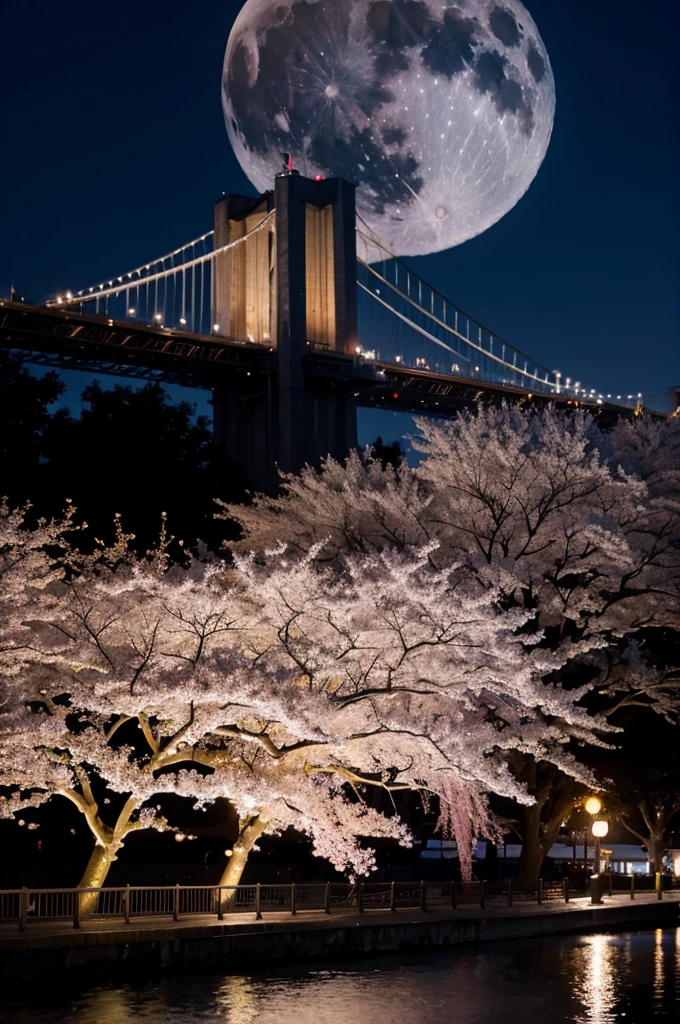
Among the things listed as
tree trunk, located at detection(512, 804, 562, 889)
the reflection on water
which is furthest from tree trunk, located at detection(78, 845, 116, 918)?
tree trunk, located at detection(512, 804, 562, 889)

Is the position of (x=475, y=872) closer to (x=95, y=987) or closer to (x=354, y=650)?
(x=354, y=650)

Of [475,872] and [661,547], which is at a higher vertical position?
[661,547]

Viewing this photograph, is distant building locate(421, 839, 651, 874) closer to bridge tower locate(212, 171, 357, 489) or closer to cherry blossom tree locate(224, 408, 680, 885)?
cherry blossom tree locate(224, 408, 680, 885)

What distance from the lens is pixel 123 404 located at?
40500mm

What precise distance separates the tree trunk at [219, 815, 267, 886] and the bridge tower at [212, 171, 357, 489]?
45.4 meters

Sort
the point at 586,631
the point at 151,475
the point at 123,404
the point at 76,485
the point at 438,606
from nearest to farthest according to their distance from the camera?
the point at 438,606, the point at 586,631, the point at 76,485, the point at 151,475, the point at 123,404

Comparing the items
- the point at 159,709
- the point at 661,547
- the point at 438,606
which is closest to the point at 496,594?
the point at 438,606

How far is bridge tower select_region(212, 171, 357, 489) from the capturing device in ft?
235

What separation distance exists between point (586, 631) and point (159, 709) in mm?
10562

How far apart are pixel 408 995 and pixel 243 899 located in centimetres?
639

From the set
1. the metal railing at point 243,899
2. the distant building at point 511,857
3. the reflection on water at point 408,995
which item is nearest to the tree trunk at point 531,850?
the metal railing at point 243,899

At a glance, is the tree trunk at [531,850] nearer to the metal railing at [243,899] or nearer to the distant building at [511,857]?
the metal railing at [243,899]

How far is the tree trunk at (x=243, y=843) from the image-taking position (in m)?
23.0

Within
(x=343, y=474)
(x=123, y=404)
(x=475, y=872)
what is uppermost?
(x=123, y=404)
